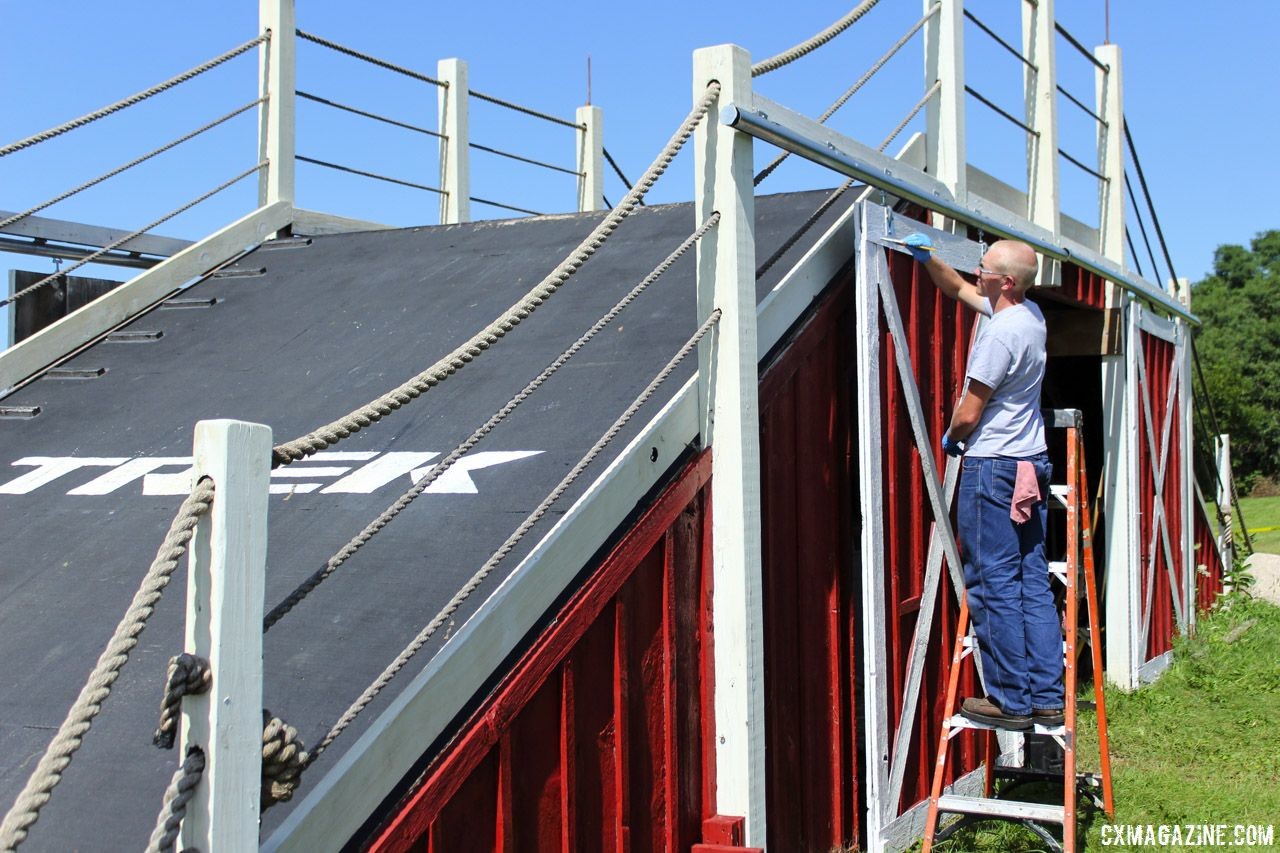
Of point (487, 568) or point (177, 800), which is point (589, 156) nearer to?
point (487, 568)

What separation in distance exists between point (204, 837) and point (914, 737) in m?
3.73

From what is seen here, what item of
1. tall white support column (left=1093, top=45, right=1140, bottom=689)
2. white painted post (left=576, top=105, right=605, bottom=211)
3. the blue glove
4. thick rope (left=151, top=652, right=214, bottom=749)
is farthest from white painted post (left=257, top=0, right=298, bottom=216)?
thick rope (left=151, top=652, right=214, bottom=749)

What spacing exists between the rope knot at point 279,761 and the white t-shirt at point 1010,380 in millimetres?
3277

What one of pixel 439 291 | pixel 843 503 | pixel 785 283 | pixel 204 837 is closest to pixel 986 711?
pixel 843 503

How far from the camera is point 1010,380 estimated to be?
16.4 feet

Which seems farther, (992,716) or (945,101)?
(945,101)

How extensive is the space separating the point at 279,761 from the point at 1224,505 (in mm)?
13050

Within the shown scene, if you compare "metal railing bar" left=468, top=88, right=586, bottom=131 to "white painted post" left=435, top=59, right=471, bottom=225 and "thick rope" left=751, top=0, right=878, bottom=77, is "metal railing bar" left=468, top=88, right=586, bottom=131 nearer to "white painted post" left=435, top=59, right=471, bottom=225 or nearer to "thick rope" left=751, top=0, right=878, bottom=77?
"white painted post" left=435, top=59, right=471, bottom=225

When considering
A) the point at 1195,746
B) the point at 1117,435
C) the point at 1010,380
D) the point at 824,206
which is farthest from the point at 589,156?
the point at 1195,746

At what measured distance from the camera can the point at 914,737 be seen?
5.39m

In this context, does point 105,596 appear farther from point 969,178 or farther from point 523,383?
point 969,178

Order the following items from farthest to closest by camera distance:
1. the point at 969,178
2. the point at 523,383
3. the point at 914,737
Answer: the point at 969,178 → the point at 914,737 → the point at 523,383

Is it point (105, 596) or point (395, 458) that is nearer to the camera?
point (105, 596)

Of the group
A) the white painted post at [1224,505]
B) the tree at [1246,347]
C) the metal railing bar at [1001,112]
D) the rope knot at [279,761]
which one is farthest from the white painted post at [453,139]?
the tree at [1246,347]
